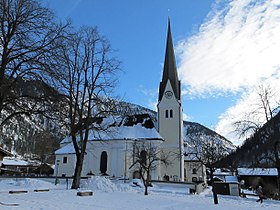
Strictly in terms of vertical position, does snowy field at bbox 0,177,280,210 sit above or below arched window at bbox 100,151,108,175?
below

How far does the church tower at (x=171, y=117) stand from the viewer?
46.2m

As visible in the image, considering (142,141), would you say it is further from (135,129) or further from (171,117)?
(171,117)

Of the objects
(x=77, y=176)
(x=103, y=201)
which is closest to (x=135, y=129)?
(x=77, y=176)

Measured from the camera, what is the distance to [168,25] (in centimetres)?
5756

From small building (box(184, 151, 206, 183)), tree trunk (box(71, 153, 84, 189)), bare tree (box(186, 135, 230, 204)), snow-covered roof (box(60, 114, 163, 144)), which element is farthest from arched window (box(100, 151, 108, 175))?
tree trunk (box(71, 153, 84, 189))

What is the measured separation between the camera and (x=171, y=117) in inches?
1953

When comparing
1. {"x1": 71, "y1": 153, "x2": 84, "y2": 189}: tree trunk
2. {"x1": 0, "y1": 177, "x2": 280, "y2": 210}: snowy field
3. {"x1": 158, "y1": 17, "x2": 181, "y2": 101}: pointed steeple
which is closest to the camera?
{"x1": 0, "y1": 177, "x2": 280, "y2": 210}: snowy field

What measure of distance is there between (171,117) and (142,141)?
27.3 ft

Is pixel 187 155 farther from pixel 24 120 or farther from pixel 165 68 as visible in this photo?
pixel 24 120

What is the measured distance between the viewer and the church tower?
46.2 m

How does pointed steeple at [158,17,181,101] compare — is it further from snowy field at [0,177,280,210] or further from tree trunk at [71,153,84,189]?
tree trunk at [71,153,84,189]

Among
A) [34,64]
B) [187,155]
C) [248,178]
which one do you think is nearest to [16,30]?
[34,64]

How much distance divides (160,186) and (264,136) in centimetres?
1814

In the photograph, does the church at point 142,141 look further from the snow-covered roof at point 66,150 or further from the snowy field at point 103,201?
the snowy field at point 103,201
